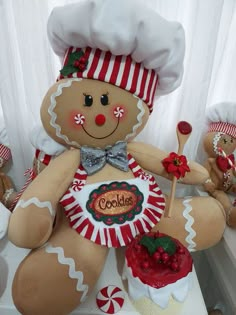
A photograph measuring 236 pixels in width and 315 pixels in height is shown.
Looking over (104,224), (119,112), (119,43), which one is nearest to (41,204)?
(104,224)

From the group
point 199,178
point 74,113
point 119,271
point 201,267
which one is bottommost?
point 201,267

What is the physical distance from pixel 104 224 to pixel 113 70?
1.06 ft

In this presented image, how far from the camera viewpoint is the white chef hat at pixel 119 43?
562 millimetres

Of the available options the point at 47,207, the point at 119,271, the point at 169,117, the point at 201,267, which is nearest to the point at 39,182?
the point at 47,207

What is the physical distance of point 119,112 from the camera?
0.64 meters

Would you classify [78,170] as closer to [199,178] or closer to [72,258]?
[72,258]

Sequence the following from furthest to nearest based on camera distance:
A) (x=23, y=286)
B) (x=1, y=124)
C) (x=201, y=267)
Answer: (x=201, y=267) → (x=1, y=124) → (x=23, y=286)

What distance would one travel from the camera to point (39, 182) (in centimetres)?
65

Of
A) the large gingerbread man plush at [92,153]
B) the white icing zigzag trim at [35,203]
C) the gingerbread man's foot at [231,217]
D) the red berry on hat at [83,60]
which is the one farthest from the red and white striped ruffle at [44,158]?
the gingerbread man's foot at [231,217]

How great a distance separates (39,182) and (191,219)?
38 centimetres

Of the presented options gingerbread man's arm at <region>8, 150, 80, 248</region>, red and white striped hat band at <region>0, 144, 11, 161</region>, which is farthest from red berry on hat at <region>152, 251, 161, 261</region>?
red and white striped hat band at <region>0, 144, 11, 161</region>

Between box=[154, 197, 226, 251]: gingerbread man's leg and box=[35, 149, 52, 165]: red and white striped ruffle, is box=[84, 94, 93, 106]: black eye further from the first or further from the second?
box=[154, 197, 226, 251]: gingerbread man's leg

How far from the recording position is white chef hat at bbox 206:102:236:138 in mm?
823

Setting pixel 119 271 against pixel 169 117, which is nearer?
pixel 119 271
